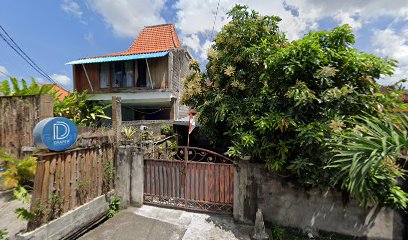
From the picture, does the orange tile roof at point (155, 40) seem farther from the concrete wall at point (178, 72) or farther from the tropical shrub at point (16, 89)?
the tropical shrub at point (16, 89)

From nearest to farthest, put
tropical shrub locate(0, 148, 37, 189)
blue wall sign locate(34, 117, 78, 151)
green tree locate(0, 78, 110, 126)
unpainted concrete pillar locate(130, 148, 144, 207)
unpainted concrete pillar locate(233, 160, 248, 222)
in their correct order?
tropical shrub locate(0, 148, 37, 189) → blue wall sign locate(34, 117, 78, 151) → unpainted concrete pillar locate(233, 160, 248, 222) → unpainted concrete pillar locate(130, 148, 144, 207) → green tree locate(0, 78, 110, 126)

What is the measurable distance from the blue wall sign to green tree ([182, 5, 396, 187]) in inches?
132

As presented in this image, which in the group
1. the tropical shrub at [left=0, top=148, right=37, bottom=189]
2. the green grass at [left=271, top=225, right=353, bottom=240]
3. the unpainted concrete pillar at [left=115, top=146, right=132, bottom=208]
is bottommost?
the green grass at [left=271, top=225, right=353, bottom=240]

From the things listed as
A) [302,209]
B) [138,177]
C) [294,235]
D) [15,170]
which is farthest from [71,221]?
[302,209]

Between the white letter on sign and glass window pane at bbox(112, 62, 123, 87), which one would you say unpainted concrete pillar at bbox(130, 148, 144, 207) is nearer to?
the white letter on sign

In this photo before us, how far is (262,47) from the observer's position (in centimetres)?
460

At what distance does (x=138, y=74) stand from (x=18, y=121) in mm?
8200

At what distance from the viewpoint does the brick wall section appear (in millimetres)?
5145

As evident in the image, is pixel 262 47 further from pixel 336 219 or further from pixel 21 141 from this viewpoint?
pixel 21 141

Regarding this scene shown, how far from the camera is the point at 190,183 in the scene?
5297 mm

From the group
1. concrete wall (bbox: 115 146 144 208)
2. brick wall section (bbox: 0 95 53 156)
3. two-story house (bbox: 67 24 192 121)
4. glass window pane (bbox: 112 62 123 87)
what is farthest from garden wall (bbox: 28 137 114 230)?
glass window pane (bbox: 112 62 123 87)

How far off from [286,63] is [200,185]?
3660mm

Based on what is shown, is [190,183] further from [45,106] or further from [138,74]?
[138,74]

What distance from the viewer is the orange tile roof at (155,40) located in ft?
45.4
